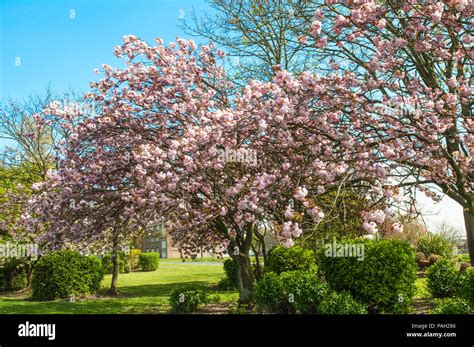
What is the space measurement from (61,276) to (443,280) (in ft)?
37.8

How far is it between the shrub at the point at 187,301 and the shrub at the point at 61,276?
513 centimetres

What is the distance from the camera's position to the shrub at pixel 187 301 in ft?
36.2

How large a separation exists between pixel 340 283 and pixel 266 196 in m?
2.43

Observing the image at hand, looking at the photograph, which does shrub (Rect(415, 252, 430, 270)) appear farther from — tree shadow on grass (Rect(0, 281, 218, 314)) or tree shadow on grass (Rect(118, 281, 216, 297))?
tree shadow on grass (Rect(0, 281, 218, 314))

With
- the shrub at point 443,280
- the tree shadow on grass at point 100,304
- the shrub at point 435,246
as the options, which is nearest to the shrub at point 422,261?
the shrub at point 435,246

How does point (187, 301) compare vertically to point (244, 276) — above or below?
below

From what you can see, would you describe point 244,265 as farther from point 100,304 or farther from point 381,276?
point 100,304

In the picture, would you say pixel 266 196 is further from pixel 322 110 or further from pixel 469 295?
pixel 469 295

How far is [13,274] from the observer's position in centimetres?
1803

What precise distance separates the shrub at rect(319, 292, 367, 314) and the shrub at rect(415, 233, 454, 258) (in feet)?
50.7

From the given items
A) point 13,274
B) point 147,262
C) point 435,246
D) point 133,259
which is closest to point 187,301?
point 13,274

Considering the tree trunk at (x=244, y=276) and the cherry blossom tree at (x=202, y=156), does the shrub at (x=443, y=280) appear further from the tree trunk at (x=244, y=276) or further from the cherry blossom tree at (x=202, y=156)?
the tree trunk at (x=244, y=276)

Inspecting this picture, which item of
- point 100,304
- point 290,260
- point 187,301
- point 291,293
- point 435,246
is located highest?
point 290,260
